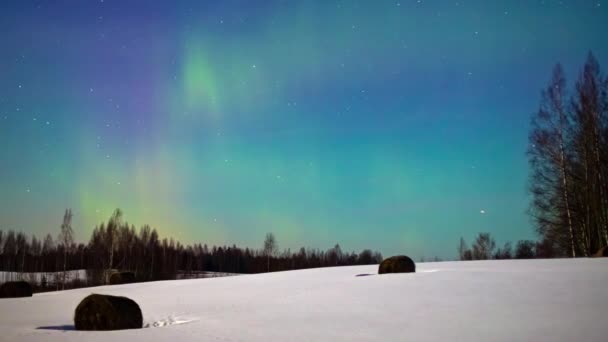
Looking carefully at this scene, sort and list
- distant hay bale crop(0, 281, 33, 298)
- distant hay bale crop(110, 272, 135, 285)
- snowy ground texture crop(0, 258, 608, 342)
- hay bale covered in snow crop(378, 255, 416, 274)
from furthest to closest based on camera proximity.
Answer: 1. distant hay bale crop(110, 272, 135, 285)
2. distant hay bale crop(0, 281, 33, 298)
3. hay bale covered in snow crop(378, 255, 416, 274)
4. snowy ground texture crop(0, 258, 608, 342)

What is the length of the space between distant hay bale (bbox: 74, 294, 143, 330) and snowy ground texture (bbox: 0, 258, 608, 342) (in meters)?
0.76

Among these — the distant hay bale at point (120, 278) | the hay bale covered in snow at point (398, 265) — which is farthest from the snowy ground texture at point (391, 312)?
the distant hay bale at point (120, 278)

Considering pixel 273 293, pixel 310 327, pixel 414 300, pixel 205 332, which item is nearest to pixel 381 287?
pixel 414 300

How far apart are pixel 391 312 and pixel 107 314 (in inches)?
307

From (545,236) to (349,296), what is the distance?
19.8 m

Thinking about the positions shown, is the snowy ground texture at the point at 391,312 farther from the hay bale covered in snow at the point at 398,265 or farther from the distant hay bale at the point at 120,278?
the distant hay bale at the point at 120,278

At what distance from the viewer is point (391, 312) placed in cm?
1145

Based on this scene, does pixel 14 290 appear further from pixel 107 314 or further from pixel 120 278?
pixel 107 314

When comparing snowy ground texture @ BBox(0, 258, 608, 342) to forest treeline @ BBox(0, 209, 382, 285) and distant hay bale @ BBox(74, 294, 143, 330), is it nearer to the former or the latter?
distant hay bale @ BBox(74, 294, 143, 330)

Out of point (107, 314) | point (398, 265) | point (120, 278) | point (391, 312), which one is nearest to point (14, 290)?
point (120, 278)

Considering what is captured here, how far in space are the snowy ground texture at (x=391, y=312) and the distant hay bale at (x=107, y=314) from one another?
76 cm

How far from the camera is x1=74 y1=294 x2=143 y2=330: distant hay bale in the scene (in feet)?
37.2

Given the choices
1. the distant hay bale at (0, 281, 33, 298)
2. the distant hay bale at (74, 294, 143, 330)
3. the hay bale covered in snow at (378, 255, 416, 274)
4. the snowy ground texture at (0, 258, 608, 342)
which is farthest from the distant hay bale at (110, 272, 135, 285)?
the distant hay bale at (74, 294, 143, 330)

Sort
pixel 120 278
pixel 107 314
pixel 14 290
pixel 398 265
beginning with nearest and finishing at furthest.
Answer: pixel 107 314, pixel 398 265, pixel 14 290, pixel 120 278
